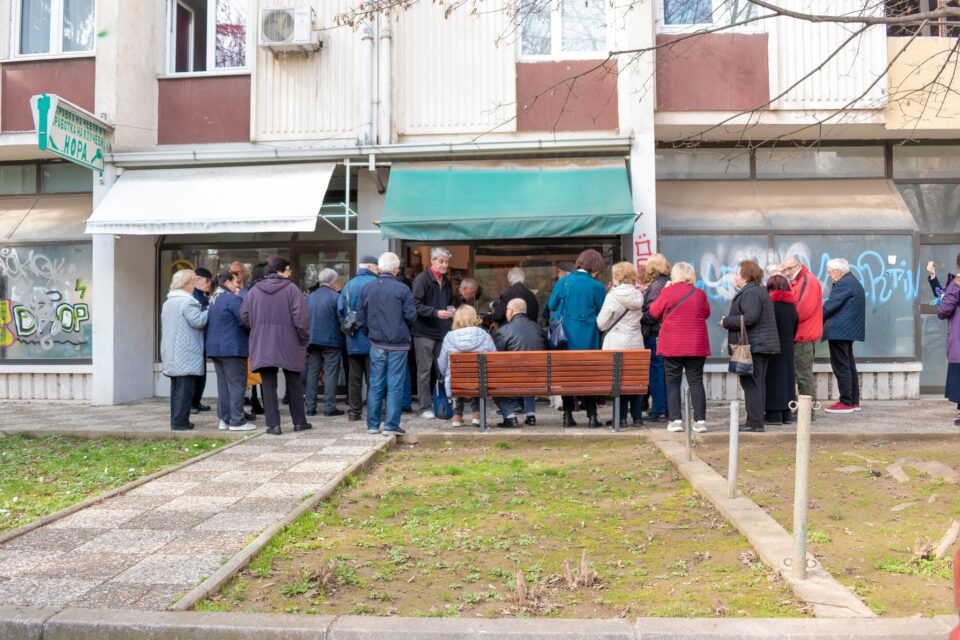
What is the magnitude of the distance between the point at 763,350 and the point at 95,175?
933 centimetres

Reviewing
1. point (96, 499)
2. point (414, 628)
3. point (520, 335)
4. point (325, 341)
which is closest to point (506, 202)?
point (520, 335)

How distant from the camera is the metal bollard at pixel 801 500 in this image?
4113 millimetres

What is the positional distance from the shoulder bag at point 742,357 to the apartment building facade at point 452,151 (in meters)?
2.79

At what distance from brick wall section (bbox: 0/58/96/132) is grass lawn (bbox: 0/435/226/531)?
531 centimetres

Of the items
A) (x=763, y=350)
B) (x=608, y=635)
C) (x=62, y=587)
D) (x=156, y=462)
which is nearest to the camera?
(x=608, y=635)

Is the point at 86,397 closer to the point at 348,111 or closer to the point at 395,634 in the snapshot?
the point at 348,111

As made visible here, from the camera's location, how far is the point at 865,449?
7.77 m

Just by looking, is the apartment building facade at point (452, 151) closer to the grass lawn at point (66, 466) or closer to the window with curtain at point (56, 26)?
A: the window with curtain at point (56, 26)

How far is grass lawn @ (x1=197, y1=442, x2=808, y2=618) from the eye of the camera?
396 cm

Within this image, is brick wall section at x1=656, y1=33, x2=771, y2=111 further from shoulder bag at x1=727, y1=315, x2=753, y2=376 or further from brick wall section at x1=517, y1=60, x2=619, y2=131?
shoulder bag at x1=727, y1=315, x2=753, y2=376

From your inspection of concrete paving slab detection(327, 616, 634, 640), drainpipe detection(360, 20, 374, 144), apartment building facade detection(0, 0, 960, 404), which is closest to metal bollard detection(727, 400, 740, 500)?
concrete paving slab detection(327, 616, 634, 640)

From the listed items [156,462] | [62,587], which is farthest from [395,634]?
[156,462]

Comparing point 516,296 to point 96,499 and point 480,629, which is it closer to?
point 96,499

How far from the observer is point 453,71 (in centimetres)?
1177
